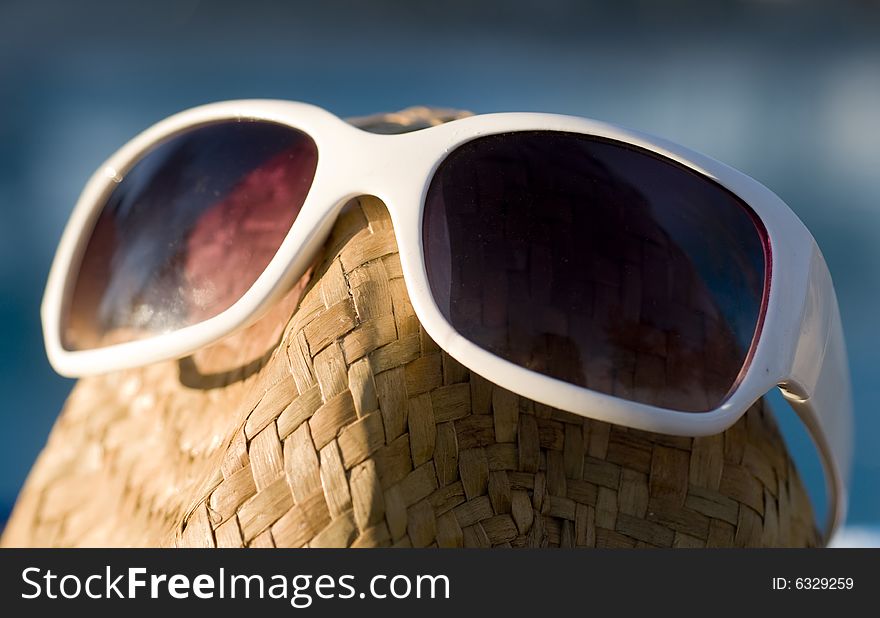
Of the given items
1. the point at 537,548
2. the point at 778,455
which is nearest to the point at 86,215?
the point at 537,548

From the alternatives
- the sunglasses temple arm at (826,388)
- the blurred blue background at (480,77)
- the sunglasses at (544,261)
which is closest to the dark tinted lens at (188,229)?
the sunglasses at (544,261)

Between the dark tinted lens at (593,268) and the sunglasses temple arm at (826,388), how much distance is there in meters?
0.05

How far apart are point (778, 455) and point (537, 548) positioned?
0.26 meters

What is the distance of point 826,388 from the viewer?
725mm

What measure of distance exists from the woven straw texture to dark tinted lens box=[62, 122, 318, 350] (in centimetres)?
5

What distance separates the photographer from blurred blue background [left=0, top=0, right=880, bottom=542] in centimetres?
248

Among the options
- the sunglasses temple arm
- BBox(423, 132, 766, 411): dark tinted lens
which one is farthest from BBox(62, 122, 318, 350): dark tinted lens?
the sunglasses temple arm

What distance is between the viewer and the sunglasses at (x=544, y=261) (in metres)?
0.61

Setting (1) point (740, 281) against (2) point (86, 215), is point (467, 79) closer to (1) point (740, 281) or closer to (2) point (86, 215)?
(2) point (86, 215)

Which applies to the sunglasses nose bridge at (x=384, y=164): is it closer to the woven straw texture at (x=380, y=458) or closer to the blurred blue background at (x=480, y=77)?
the woven straw texture at (x=380, y=458)

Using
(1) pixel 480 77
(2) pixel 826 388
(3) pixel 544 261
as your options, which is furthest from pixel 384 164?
(1) pixel 480 77

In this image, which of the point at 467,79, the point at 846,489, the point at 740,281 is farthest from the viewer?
the point at 467,79

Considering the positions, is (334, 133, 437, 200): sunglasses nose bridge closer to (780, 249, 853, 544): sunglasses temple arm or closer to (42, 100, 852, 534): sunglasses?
(42, 100, 852, 534): sunglasses

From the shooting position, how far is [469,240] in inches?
24.8
